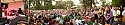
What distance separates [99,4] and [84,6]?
0.71ft

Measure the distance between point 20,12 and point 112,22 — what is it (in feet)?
4.36

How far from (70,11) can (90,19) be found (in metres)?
0.31

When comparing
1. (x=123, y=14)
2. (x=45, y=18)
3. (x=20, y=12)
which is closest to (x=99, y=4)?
(x=123, y=14)

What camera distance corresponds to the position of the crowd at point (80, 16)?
4316 millimetres

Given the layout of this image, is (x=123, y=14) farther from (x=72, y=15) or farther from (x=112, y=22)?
(x=72, y=15)

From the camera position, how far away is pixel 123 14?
429 cm

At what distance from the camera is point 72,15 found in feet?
14.4

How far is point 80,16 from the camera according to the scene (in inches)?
172

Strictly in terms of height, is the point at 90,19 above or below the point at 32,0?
below

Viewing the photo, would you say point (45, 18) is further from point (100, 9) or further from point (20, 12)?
point (100, 9)

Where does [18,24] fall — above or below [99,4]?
below

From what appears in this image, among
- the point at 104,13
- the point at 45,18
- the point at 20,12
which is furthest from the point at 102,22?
the point at 20,12

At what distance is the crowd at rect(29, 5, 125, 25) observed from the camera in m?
4.32

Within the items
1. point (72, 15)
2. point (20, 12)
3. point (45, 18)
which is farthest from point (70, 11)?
point (20, 12)
